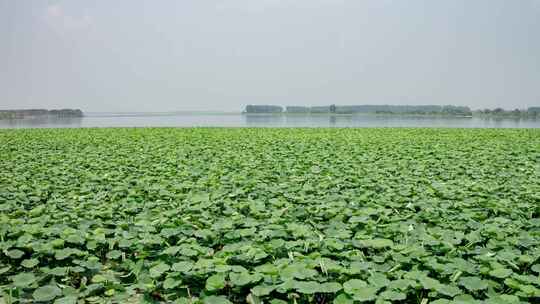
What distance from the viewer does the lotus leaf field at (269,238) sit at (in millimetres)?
2154

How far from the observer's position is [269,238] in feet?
9.52

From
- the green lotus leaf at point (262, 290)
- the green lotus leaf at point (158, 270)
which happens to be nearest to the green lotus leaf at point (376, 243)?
the green lotus leaf at point (262, 290)

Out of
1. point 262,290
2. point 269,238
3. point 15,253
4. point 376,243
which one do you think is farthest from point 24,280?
point 376,243

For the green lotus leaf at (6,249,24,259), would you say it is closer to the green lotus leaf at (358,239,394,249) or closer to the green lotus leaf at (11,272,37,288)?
the green lotus leaf at (11,272,37,288)

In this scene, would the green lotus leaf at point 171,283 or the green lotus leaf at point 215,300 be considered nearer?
the green lotus leaf at point 215,300

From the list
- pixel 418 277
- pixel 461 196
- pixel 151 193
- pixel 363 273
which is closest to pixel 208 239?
pixel 363 273

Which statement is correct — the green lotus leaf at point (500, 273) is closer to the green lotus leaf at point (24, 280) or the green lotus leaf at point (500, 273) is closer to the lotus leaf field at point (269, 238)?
the lotus leaf field at point (269, 238)

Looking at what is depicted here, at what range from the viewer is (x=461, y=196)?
4.21 metres

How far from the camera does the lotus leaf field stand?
7.07 ft

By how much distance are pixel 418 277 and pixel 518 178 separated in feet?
14.0

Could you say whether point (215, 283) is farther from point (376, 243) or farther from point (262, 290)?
point (376, 243)

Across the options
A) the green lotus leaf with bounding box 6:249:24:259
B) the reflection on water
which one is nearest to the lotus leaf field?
the green lotus leaf with bounding box 6:249:24:259

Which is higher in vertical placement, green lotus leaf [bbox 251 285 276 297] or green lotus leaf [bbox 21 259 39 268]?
green lotus leaf [bbox 251 285 276 297]

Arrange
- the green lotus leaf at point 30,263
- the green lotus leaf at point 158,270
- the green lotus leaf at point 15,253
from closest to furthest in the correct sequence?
the green lotus leaf at point 158,270
the green lotus leaf at point 30,263
the green lotus leaf at point 15,253
